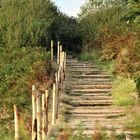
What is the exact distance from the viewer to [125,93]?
1812 centimetres

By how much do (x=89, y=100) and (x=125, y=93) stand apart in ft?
3.78

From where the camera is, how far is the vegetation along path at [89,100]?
14730 millimetres

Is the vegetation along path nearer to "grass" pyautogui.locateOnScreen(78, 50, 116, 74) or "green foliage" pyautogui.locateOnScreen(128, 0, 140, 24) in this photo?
"grass" pyautogui.locateOnScreen(78, 50, 116, 74)

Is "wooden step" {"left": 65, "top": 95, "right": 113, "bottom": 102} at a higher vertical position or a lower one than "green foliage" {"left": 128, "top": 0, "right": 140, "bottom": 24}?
lower

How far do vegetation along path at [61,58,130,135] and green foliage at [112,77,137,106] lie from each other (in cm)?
24

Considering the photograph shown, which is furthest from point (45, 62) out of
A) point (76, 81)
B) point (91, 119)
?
point (91, 119)

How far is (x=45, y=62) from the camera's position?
72.9 feet

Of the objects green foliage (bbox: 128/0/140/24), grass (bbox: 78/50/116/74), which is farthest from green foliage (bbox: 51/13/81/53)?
green foliage (bbox: 128/0/140/24)

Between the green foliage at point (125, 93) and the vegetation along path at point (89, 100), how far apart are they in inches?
9.3

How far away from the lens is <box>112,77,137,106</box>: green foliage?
17.4 metres

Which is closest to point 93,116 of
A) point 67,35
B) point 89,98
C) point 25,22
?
point 89,98

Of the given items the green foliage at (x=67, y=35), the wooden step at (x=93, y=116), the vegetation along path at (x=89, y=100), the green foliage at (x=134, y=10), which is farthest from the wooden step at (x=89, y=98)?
the green foliage at (x=67, y=35)

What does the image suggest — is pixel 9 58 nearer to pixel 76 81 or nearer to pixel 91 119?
pixel 76 81

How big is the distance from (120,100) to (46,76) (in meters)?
3.85
